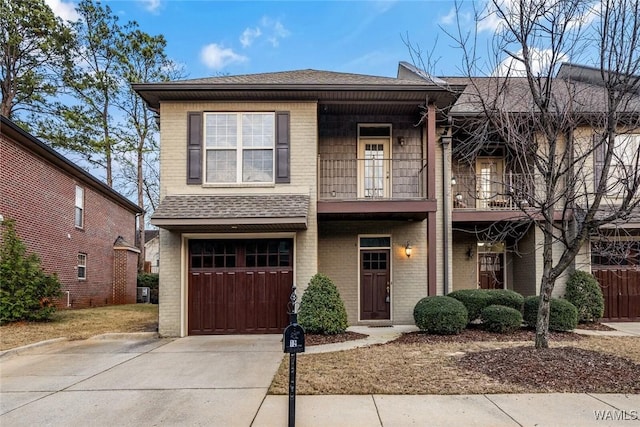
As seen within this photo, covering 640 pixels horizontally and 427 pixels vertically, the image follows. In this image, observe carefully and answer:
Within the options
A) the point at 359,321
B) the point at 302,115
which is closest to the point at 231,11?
the point at 302,115

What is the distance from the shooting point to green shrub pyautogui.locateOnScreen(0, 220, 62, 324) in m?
10.7

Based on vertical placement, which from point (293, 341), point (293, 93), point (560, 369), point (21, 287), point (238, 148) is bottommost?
point (560, 369)

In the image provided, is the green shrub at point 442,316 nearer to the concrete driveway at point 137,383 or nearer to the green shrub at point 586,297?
the concrete driveway at point 137,383

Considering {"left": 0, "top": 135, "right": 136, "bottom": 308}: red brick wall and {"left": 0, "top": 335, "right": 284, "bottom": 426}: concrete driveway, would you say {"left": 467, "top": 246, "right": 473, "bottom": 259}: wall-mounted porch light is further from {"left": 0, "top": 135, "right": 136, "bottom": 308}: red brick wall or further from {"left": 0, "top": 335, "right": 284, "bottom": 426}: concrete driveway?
{"left": 0, "top": 135, "right": 136, "bottom": 308}: red brick wall

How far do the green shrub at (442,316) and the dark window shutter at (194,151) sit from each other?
615 cm

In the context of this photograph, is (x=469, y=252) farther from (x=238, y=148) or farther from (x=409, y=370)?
(x=238, y=148)

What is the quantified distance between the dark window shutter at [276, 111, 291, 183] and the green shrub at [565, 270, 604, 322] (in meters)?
8.05

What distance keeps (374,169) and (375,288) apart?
336cm

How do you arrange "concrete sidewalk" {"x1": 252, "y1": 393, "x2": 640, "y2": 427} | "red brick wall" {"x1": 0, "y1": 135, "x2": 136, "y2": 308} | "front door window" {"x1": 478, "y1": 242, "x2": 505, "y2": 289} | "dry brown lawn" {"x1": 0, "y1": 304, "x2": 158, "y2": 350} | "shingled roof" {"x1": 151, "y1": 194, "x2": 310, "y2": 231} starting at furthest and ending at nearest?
1. "front door window" {"x1": 478, "y1": 242, "x2": 505, "y2": 289}
2. "red brick wall" {"x1": 0, "y1": 135, "x2": 136, "y2": 308}
3. "shingled roof" {"x1": 151, "y1": 194, "x2": 310, "y2": 231}
4. "dry brown lawn" {"x1": 0, "y1": 304, "x2": 158, "y2": 350}
5. "concrete sidewalk" {"x1": 252, "y1": 393, "x2": 640, "y2": 427}

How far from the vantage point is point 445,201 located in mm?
11812

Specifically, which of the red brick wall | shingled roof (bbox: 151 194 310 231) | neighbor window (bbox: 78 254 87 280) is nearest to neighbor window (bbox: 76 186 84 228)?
the red brick wall

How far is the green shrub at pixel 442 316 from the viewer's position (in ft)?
30.3

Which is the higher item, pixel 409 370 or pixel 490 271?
pixel 490 271

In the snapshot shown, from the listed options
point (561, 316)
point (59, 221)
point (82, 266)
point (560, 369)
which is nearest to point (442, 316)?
point (561, 316)
